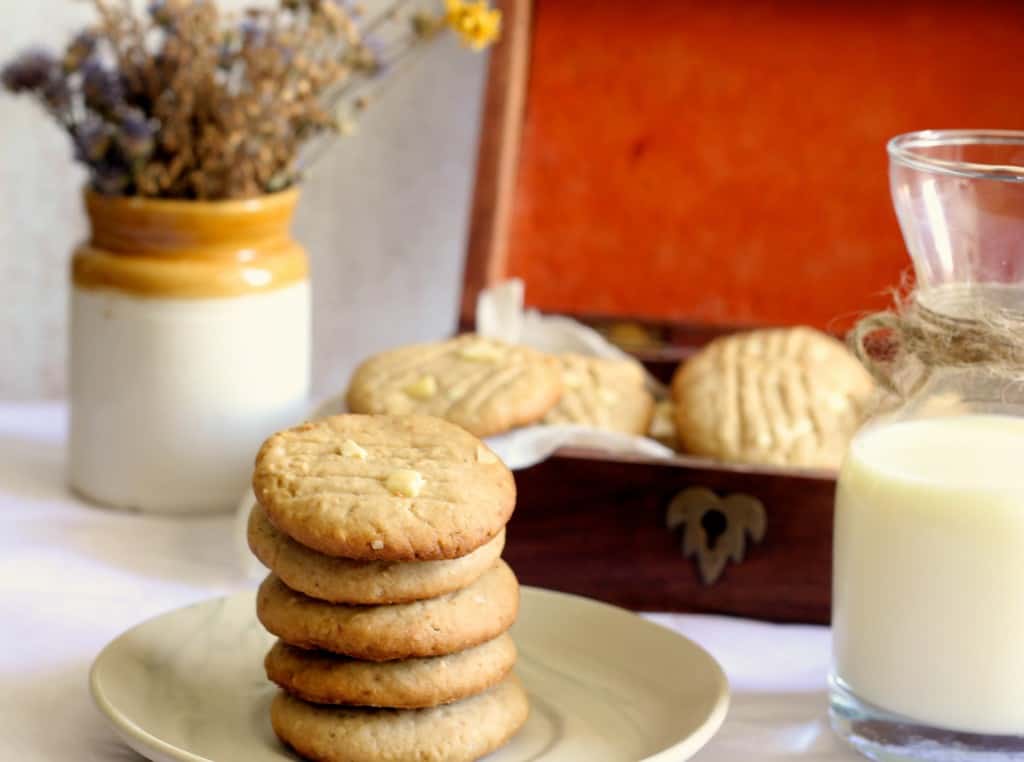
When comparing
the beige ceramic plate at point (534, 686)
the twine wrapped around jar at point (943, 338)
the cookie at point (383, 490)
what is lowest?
the beige ceramic plate at point (534, 686)

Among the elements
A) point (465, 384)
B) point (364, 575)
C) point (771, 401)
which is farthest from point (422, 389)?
point (364, 575)

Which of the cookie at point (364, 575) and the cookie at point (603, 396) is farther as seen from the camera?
the cookie at point (603, 396)

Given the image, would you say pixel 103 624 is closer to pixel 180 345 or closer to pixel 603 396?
pixel 180 345

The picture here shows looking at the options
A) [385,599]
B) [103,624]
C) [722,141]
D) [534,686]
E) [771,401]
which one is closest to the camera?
[385,599]

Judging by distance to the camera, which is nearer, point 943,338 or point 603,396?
point 943,338

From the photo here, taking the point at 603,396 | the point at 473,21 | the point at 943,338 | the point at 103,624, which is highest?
the point at 473,21

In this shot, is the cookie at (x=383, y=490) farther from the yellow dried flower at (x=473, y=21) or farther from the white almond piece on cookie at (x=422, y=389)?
the yellow dried flower at (x=473, y=21)

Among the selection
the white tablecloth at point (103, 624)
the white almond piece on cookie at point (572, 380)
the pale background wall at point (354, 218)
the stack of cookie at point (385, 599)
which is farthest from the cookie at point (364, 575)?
the pale background wall at point (354, 218)
